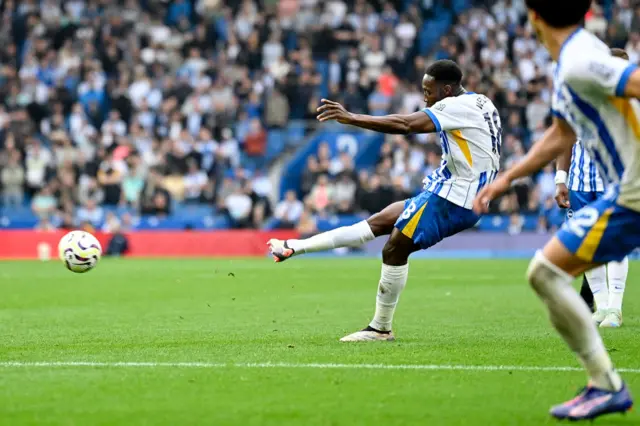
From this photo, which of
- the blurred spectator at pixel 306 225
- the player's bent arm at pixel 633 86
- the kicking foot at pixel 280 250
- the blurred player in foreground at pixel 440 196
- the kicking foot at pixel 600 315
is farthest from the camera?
the blurred spectator at pixel 306 225

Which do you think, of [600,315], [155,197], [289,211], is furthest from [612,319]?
[155,197]

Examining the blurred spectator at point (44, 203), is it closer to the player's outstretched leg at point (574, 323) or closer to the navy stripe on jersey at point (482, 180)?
the navy stripe on jersey at point (482, 180)

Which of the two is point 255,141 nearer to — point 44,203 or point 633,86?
point 44,203

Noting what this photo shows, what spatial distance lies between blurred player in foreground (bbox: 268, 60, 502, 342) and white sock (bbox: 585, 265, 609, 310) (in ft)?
7.86

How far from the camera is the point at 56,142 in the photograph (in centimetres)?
3070

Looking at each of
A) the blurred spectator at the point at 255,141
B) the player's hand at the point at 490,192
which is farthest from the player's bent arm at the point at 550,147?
the blurred spectator at the point at 255,141

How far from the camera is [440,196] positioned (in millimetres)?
9820

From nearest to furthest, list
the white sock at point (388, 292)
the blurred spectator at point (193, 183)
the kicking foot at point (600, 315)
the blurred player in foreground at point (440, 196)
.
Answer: the blurred player in foreground at point (440, 196) → the white sock at point (388, 292) → the kicking foot at point (600, 315) → the blurred spectator at point (193, 183)

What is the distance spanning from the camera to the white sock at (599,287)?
11.7 m

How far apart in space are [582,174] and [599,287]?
1.24m

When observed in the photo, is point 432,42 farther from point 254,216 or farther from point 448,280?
point 448,280

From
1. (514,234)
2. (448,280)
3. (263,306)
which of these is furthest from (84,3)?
(263,306)

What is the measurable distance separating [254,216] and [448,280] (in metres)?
10.4

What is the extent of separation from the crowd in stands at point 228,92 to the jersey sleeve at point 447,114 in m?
18.0
